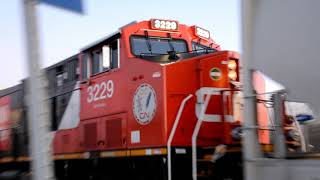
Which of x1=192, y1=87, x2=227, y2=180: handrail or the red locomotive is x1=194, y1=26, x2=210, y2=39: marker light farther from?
x1=192, y1=87, x2=227, y2=180: handrail

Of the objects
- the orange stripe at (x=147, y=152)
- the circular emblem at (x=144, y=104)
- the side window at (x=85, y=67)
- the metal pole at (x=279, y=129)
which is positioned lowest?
the orange stripe at (x=147, y=152)

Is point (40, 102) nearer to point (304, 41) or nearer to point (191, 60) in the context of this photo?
point (304, 41)

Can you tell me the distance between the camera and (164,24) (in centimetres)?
996

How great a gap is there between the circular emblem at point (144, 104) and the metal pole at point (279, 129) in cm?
404

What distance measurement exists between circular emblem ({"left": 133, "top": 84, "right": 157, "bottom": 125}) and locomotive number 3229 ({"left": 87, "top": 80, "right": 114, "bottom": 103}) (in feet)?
2.94

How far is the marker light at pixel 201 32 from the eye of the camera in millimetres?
10578

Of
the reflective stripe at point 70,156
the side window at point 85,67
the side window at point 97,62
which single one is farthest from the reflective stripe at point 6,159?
the side window at point 97,62

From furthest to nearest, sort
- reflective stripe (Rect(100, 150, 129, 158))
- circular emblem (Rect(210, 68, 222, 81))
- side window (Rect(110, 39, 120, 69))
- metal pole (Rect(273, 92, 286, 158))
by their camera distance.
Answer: side window (Rect(110, 39, 120, 69)) → reflective stripe (Rect(100, 150, 129, 158)) → circular emblem (Rect(210, 68, 222, 81)) → metal pole (Rect(273, 92, 286, 158))

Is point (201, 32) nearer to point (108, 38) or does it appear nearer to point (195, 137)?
point (108, 38)

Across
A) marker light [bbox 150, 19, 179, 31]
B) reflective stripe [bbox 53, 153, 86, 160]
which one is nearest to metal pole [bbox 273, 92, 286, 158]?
marker light [bbox 150, 19, 179, 31]

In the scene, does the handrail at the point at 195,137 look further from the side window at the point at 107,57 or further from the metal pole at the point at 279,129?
the metal pole at the point at 279,129

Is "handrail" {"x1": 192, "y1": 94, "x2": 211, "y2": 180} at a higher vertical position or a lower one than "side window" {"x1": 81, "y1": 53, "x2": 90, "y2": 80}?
lower

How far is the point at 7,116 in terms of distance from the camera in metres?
14.8

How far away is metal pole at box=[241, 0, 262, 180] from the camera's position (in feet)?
13.8
